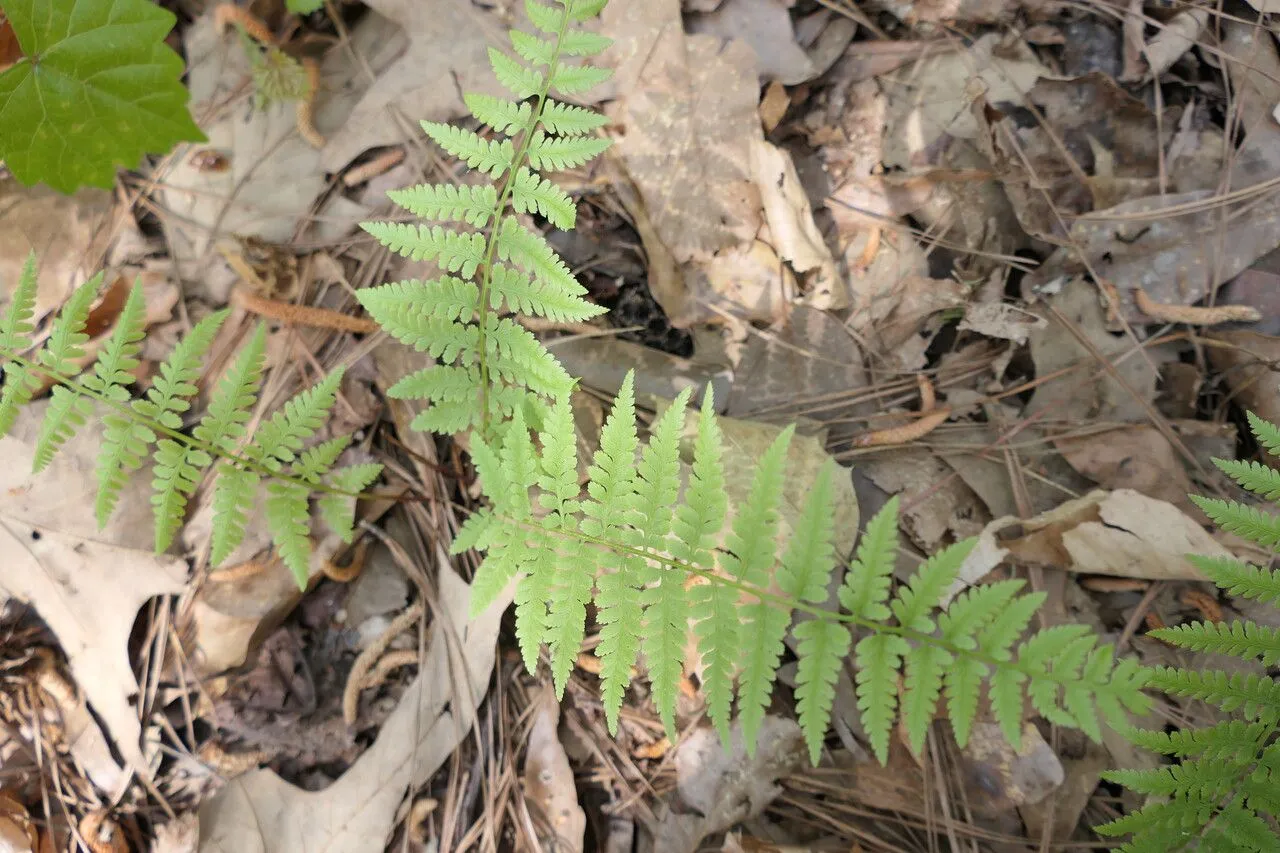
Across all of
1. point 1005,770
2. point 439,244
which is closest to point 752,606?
point 1005,770

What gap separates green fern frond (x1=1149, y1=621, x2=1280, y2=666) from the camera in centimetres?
200

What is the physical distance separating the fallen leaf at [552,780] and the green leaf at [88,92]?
2.55m

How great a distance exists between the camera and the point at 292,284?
320 cm

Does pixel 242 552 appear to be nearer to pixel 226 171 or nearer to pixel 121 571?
pixel 121 571

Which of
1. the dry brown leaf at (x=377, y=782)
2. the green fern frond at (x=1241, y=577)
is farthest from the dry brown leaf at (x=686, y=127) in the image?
the green fern frond at (x=1241, y=577)

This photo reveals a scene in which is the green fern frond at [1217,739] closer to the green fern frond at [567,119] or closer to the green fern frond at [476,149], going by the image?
the green fern frond at [567,119]

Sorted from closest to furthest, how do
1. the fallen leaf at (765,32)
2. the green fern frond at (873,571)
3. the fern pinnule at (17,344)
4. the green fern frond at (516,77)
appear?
the green fern frond at (873,571)
the green fern frond at (516,77)
the fern pinnule at (17,344)
the fallen leaf at (765,32)

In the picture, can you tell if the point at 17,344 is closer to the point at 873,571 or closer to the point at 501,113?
the point at 501,113

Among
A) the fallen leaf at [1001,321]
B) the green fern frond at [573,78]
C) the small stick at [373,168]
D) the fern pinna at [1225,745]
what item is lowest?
the fern pinna at [1225,745]

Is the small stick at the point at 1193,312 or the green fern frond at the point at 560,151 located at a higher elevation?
the green fern frond at the point at 560,151

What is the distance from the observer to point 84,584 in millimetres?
2912

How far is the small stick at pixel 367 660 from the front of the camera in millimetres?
2852

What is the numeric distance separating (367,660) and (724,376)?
68.6 inches

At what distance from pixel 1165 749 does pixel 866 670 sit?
917 mm
